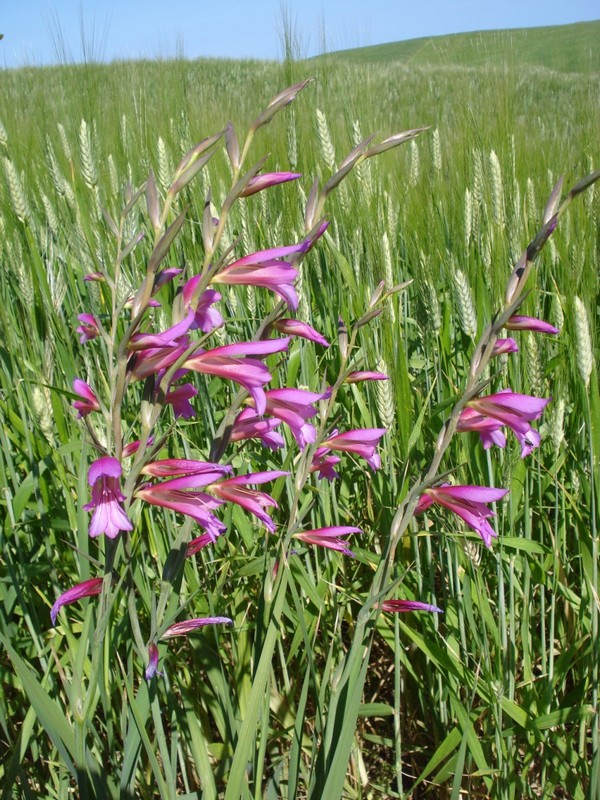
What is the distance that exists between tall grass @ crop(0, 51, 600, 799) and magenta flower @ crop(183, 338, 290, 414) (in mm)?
206

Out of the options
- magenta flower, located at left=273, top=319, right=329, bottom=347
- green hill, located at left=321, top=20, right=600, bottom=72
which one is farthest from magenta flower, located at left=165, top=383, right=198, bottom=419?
green hill, located at left=321, top=20, right=600, bottom=72

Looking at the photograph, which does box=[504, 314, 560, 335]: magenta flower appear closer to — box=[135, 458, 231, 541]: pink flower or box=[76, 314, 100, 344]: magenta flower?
box=[135, 458, 231, 541]: pink flower

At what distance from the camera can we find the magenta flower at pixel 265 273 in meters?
0.66

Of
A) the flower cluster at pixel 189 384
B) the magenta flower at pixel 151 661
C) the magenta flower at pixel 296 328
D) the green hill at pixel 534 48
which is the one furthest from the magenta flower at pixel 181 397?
the green hill at pixel 534 48

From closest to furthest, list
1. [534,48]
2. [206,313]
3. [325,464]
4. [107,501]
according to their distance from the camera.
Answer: [107,501], [206,313], [325,464], [534,48]

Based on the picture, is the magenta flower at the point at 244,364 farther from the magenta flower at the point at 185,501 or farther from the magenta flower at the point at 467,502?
the magenta flower at the point at 467,502

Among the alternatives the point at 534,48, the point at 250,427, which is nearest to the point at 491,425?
the point at 250,427

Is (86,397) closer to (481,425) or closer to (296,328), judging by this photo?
(296,328)

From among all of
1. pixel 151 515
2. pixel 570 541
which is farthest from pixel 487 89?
pixel 151 515

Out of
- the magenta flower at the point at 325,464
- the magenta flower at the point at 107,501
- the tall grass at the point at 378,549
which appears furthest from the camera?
the tall grass at the point at 378,549

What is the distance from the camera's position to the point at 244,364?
2.17 feet

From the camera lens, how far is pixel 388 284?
51.8 inches

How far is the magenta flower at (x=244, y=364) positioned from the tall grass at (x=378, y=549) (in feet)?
0.68

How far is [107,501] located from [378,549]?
81 cm
